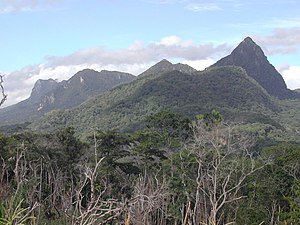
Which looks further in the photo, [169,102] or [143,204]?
[169,102]

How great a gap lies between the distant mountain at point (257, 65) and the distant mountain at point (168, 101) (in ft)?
137

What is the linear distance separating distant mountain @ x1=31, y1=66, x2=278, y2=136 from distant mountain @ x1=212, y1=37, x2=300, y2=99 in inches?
1640

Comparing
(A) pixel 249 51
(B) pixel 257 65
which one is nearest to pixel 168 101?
(B) pixel 257 65

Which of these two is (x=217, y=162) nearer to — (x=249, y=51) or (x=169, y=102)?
(x=169, y=102)

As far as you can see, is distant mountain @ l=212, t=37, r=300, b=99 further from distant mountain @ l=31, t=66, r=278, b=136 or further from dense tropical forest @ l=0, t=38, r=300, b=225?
dense tropical forest @ l=0, t=38, r=300, b=225

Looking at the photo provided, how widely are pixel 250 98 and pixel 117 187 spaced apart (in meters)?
90.5

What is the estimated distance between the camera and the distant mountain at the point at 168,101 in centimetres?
8088

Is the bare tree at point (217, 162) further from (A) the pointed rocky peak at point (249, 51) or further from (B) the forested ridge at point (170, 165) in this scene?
(A) the pointed rocky peak at point (249, 51)

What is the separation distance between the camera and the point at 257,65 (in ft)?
538

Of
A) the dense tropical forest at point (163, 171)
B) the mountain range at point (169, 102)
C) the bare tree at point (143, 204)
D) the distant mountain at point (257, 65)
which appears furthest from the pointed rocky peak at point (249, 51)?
the bare tree at point (143, 204)

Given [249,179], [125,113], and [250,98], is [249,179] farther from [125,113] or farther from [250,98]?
[250,98]

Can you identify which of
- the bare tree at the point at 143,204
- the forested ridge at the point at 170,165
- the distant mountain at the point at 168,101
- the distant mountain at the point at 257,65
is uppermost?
the distant mountain at the point at 257,65

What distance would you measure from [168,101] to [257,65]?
3385 inches

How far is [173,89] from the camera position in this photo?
97312 millimetres
